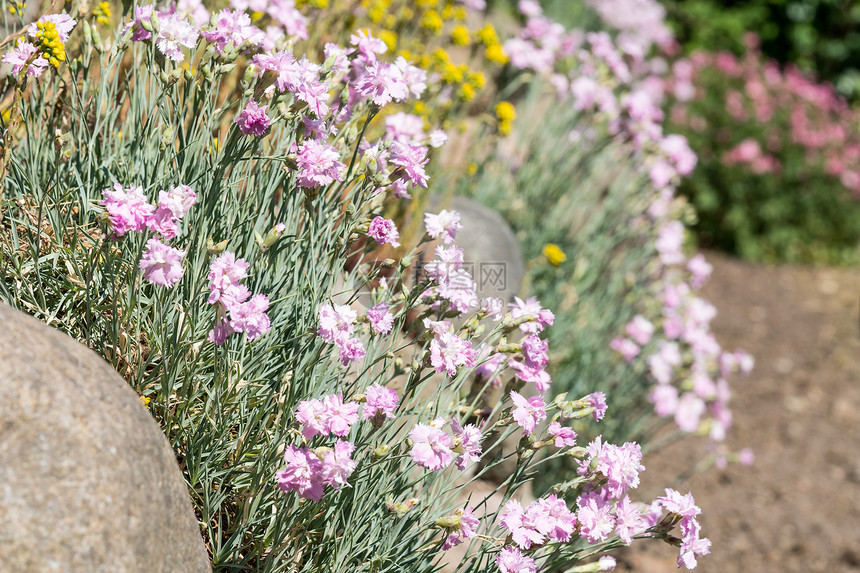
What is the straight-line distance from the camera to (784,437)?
477cm

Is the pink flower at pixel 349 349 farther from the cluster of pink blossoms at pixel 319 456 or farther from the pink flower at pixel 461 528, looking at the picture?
the pink flower at pixel 461 528

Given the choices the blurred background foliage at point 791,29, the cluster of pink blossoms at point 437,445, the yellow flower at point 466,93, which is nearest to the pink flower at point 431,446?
the cluster of pink blossoms at point 437,445

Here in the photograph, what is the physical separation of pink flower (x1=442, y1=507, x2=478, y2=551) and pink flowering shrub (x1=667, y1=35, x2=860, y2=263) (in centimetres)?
599

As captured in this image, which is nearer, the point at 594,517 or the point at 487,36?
the point at 594,517

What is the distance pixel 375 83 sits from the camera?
5.73ft

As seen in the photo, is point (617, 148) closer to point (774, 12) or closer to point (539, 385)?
point (539, 385)

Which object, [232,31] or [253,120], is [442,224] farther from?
[232,31]

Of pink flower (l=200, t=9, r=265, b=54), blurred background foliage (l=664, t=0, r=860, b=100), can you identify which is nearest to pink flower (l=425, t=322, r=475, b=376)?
pink flower (l=200, t=9, r=265, b=54)

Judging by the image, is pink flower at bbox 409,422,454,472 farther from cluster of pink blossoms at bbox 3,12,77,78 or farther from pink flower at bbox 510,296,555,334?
cluster of pink blossoms at bbox 3,12,77,78

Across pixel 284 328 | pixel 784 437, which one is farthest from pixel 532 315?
pixel 784 437

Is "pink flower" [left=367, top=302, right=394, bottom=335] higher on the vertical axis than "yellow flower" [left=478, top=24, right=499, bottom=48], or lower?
higher

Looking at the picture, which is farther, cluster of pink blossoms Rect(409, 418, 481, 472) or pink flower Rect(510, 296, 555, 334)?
pink flower Rect(510, 296, 555, 334)

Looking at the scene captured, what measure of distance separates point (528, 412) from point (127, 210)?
0.87 m

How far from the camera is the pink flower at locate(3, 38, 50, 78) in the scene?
1668 mm
